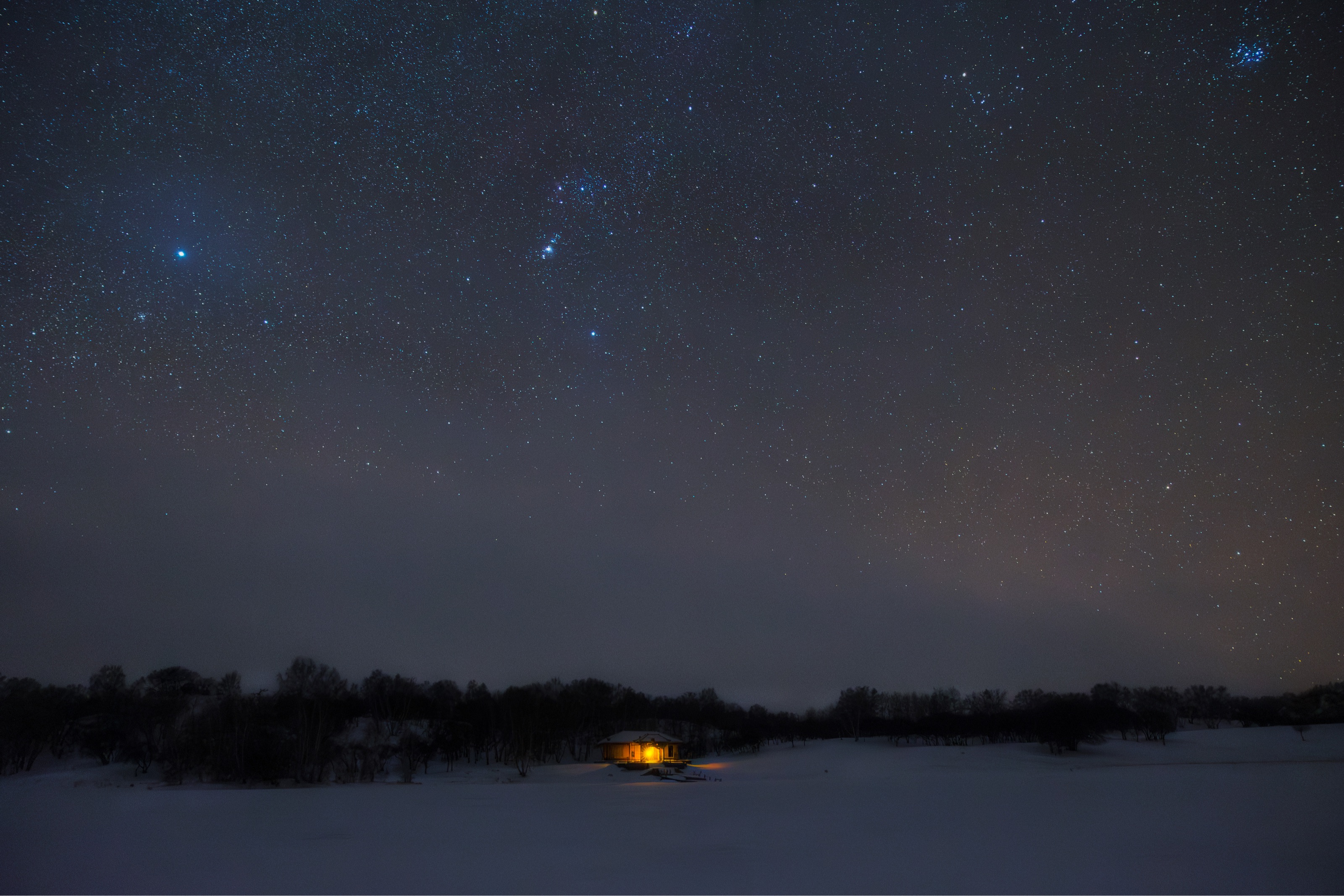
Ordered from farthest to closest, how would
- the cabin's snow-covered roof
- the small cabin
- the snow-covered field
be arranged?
the cabin's snow-covered roof → the small cabin → the snow-covered field

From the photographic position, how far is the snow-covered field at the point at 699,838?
1226cm

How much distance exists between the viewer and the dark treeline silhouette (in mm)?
47250

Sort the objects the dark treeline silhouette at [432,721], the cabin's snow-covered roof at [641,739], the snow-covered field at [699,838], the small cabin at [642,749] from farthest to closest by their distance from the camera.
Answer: the cabin's snow-covered roof at [641,739] → the small cabin at [642,749] → the dark treeline silhouette at [432,721] → the snow-covered field at [699,838]

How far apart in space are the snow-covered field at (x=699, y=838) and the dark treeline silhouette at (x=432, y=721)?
10347mm

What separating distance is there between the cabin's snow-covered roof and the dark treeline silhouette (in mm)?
7710

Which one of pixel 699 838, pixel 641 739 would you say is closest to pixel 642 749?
pixel 641 739

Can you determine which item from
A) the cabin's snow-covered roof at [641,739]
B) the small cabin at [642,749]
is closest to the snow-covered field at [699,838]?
the small cabin at [642,749]

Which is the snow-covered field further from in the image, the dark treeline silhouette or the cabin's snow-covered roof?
the cabin's snow-covered roof

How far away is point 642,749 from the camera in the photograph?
57.6 metres

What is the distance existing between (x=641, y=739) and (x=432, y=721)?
866 inches

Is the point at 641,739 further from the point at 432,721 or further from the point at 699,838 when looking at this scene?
the point at 699,838

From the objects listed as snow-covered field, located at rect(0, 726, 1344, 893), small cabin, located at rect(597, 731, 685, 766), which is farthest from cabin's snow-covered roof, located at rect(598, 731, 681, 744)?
snow-covered field, located at rect(0, 726, 1344, 893)

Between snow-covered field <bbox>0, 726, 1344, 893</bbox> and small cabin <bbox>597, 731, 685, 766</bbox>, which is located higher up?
snow-covered field <bbox>0, 726, 1344, 893</bbox>

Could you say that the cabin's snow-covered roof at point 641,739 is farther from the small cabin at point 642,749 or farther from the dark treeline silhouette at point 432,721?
the dark treeline silhouette at point 432,721
